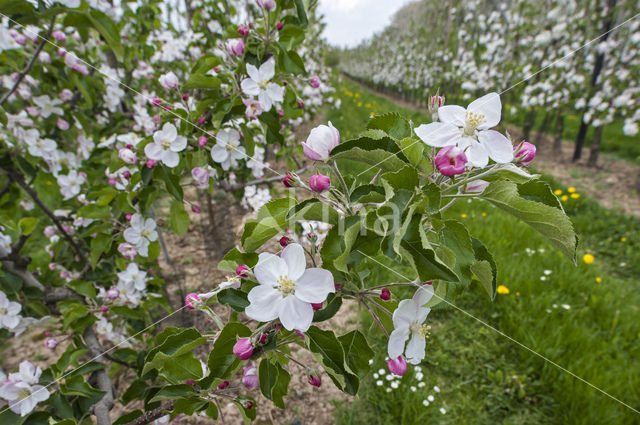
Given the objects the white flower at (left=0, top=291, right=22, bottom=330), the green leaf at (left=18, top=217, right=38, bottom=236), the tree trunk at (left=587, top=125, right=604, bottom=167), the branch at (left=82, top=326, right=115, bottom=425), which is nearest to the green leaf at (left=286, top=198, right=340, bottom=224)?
the branch at (left=82, top=326, right=115, bottom=425)

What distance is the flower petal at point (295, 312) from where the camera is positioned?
0.58m

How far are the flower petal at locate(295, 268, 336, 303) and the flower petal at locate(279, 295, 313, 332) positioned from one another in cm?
2

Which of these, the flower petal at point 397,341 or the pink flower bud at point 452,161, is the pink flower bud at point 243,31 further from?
the flower petal at point 397,341

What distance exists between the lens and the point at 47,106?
1.65 metres

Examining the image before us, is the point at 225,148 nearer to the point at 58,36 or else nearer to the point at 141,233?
the point at 141,233

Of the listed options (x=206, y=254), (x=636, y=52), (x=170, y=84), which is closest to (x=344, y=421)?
(x=170, y=84)

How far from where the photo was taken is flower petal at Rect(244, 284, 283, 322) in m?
0.58

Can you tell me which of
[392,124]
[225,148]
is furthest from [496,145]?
[225,148]

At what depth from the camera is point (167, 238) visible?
11.9 feet

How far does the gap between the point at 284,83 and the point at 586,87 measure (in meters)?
6.75

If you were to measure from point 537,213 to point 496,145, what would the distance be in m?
0.14

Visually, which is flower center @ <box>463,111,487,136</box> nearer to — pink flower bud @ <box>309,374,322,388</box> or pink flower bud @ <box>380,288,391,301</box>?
pink flower bud @ <box>380,288,391,301</box>

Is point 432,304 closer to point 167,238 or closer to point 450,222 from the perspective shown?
point 450,222

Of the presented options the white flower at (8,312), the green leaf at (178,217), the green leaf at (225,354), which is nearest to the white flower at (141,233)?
the green leaf at (178,217)
